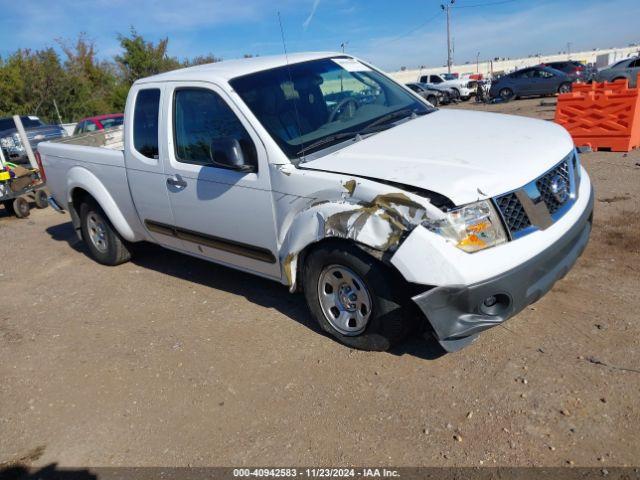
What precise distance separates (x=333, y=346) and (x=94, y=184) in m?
3.21

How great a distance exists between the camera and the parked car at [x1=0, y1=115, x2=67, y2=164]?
12836 millimetres

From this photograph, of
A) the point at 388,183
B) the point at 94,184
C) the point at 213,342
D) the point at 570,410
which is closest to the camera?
the point at 570,410

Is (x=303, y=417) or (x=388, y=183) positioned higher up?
(x=388, y=183)

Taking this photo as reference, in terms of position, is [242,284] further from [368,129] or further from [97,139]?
[97,139]

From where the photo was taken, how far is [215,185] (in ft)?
13.4

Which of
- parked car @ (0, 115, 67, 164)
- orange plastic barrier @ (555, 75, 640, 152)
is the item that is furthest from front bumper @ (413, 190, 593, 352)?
parked car @ (0, 115, 67, 164)

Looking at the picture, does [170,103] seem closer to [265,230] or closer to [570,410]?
[265,230]

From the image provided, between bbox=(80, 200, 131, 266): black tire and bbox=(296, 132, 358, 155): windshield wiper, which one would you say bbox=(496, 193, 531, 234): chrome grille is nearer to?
bbox=(296, 132, 358, 155): windshield wiper

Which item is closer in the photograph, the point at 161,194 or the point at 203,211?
the point at 203,211

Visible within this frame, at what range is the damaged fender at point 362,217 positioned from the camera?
298 cm

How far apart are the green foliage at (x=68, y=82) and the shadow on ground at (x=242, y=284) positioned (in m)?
26.6

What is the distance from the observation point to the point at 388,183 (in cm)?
312

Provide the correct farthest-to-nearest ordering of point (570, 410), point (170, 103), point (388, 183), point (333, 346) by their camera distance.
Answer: point (170, 103) → point (333, 346) → point (388, 183) → point (570, 410)

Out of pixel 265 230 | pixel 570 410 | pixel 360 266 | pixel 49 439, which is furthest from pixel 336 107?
pixel 49 439
